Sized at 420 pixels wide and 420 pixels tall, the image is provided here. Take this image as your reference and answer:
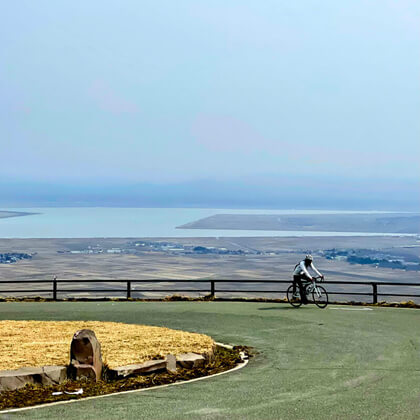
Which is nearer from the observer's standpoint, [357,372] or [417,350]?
[357,372]

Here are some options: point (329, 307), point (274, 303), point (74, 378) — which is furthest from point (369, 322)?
point (74, 378)

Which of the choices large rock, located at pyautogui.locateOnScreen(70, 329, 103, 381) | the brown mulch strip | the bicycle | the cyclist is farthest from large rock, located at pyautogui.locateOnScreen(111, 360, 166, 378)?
the bicycle

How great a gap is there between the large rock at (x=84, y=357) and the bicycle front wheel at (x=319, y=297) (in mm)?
16208

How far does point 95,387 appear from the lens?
12875 mm

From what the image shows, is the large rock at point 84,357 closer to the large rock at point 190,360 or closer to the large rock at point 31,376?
the large rock at point 31,376

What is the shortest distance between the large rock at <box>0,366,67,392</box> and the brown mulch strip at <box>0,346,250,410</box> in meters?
0.11

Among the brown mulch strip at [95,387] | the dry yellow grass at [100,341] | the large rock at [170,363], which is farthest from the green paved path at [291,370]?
the dry yellow grass at [100,341]

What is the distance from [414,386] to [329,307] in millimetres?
16728

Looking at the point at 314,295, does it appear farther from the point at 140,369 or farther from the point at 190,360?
the point at 140,369

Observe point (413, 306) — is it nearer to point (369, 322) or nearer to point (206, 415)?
point (369, 322)

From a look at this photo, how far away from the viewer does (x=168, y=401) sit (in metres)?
11.7

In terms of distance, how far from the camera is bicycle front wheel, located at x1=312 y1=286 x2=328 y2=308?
2864 centimetres

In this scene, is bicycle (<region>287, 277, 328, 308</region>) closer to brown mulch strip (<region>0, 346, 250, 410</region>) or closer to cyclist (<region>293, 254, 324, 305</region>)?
cyclist (<region>293, 254, 324, 305</region>)

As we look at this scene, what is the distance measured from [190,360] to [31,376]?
325 centimetres
